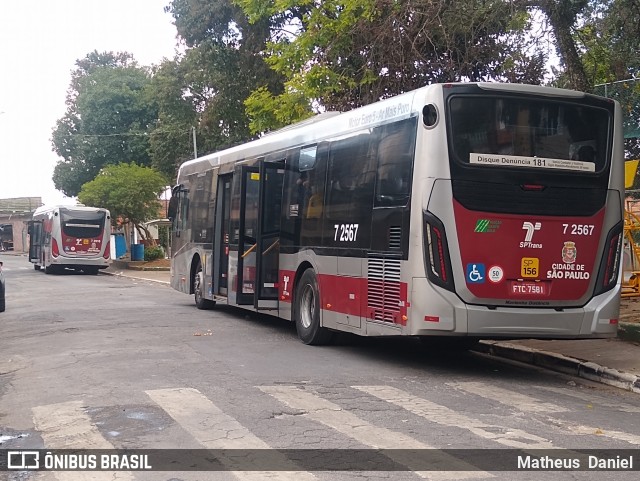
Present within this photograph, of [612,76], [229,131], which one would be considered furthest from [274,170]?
[229,131]

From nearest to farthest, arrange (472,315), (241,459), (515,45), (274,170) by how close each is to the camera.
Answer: (241,459)
(472,315)
(274,170)
(515,45)

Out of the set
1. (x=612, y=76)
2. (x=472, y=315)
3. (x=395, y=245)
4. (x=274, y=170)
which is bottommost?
(x=472, y=315)

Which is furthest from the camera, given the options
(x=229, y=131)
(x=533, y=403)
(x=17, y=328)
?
(x=229, y=131)

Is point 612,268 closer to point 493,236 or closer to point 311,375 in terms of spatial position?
point 493,236

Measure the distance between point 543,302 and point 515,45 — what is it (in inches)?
336

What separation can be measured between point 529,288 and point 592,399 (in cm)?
151

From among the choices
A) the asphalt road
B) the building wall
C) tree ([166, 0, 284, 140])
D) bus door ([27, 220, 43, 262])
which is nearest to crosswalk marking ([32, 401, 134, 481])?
the asphalt road

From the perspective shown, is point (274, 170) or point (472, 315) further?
point (274, 170)

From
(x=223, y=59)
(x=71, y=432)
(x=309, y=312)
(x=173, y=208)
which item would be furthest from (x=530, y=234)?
(x=223, y=59)

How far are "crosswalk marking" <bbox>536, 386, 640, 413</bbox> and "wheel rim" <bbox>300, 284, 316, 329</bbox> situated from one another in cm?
421

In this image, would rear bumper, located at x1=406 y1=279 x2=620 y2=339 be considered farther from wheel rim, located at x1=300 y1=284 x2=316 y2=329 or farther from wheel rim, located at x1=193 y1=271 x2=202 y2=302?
wheel rim, located at x1=193 y1=271 x2=202 y2=302

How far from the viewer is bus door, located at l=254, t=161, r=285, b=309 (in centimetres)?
1406

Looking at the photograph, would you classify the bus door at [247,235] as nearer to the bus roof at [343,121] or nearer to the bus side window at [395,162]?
the bus roof at [343,121]

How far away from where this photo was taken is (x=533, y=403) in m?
8.61
